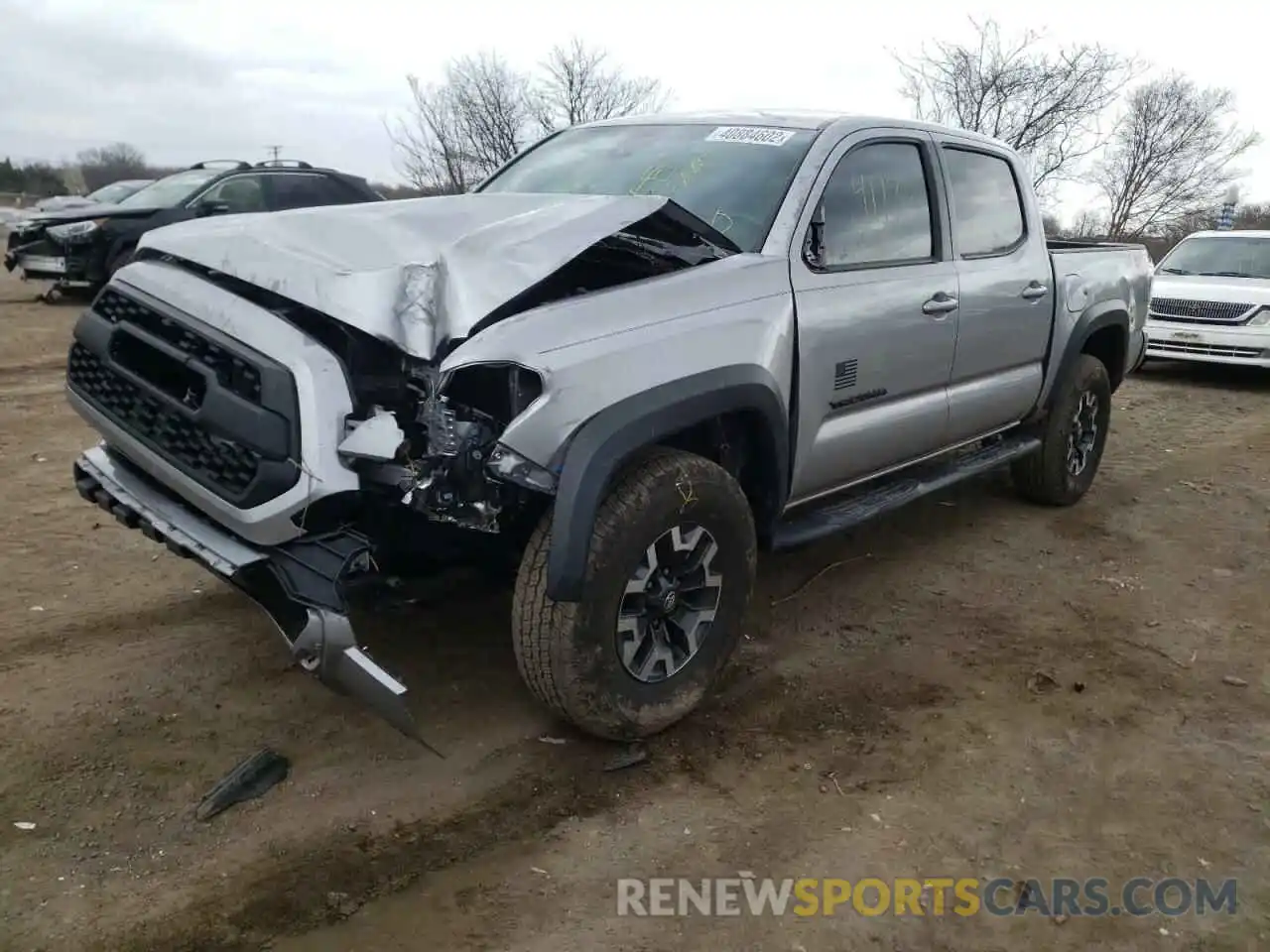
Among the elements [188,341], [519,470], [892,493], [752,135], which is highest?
[752,135]

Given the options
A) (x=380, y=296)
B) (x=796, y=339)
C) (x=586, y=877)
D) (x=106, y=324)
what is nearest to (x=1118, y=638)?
(x=796, y=339)

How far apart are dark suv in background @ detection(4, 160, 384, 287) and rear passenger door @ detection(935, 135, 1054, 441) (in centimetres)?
865

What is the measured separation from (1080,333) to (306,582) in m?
4.41

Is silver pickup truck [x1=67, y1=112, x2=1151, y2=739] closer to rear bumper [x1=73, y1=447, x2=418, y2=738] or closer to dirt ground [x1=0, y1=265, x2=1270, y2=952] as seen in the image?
rear bumper [x1=73, y1=447, x2=418, y2=738]

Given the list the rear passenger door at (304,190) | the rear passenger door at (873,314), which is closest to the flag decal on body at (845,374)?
the rear passenger door at (873,314)

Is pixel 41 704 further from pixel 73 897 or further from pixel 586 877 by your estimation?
pixel 586 877

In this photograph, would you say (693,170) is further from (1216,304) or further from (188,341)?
(1216,304)

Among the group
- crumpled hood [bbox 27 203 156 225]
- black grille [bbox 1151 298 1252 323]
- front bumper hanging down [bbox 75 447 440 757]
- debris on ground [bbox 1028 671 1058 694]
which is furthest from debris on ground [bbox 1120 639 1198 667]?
crumpled hood [bbox 27 203 156 225]

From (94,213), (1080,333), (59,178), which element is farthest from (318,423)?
(59,178)

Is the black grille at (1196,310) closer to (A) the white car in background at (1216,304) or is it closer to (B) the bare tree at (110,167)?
(A) the white car in background at (1216,304)

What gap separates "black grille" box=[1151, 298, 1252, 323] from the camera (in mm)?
10234

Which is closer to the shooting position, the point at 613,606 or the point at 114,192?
the point at 613,606

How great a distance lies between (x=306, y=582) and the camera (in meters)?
2.62

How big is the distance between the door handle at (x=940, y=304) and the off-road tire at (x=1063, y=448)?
146 cm
